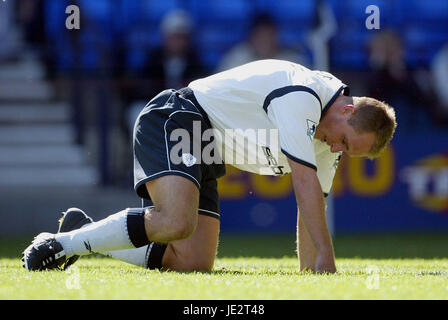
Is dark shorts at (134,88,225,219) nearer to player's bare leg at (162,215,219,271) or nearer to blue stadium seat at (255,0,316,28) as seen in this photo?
player's bare leg at (162,215,219,271)

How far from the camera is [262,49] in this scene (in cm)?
1195

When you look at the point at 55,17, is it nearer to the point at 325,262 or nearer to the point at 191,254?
the point at 191,254

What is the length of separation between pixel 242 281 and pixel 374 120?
117 cm

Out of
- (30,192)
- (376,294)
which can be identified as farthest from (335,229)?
(376,294)

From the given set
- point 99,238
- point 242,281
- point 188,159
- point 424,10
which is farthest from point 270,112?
point 424,10

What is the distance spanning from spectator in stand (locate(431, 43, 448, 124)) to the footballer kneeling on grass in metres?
7.12

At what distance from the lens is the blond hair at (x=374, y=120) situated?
4.90 meters

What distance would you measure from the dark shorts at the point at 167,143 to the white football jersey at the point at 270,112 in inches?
3.5

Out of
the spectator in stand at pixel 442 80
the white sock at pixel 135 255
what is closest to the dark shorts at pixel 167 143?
the white sock at pixel 135 255

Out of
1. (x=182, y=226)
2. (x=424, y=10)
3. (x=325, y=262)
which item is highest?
(x=424, y=10)

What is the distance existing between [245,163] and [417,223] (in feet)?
20.0

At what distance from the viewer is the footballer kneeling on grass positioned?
4770mm

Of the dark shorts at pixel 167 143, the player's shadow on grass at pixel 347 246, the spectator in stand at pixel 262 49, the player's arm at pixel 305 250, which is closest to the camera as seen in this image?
the dark shorts at pixel 167 143

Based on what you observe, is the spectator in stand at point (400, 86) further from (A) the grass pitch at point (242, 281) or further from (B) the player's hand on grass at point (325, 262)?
(B) the player's hand on grass at point (325, 262)
